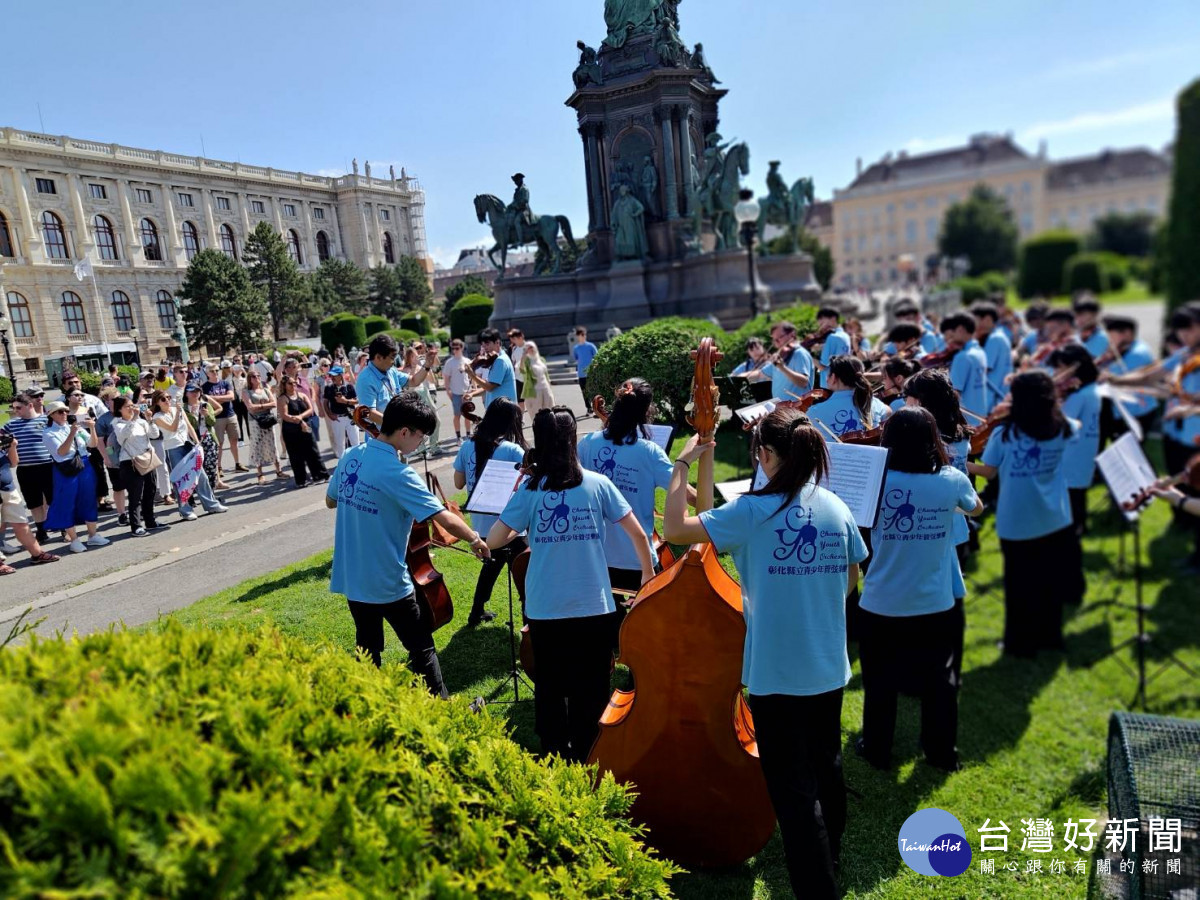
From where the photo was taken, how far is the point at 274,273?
6801 millimetres

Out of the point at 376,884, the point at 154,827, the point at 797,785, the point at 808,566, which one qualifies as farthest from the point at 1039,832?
the point at 154,827

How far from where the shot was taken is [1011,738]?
5156 millimetres

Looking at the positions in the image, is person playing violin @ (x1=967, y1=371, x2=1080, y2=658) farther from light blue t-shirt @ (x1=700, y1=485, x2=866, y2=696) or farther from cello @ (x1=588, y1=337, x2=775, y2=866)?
cello @ (x1=588, y1=337, x2=775, y2=866)

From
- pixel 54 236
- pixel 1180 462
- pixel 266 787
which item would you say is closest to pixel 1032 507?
pixel 1180 462

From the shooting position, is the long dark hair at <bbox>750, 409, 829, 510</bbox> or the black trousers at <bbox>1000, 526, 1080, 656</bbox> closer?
the long dark hair at <bbox>750, 409, 829, 510</bbox>

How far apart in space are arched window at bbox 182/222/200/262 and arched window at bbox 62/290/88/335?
96cm

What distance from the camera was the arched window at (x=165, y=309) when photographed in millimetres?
6504

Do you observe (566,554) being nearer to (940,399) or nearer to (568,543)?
(568,543)

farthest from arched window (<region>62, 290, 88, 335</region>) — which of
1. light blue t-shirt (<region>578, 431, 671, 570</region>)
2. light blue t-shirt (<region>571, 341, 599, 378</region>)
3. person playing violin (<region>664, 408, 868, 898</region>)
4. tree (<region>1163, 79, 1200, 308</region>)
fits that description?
tree (<region>1163, 79, 1200, 308</region>)

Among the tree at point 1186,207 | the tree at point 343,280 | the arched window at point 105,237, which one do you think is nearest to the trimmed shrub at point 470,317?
the tree at point 343,280

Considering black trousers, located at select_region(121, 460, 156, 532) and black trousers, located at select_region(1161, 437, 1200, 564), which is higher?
black trousers, located at select_region(121, 460, 156, 532)

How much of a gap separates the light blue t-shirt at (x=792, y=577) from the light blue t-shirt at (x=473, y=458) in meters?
2.16

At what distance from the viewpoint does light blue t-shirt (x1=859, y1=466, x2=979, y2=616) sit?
161 inches

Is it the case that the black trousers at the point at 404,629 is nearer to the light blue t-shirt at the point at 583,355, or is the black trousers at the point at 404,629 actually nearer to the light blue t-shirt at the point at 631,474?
the light blue t-shirt at the point at 631,474
